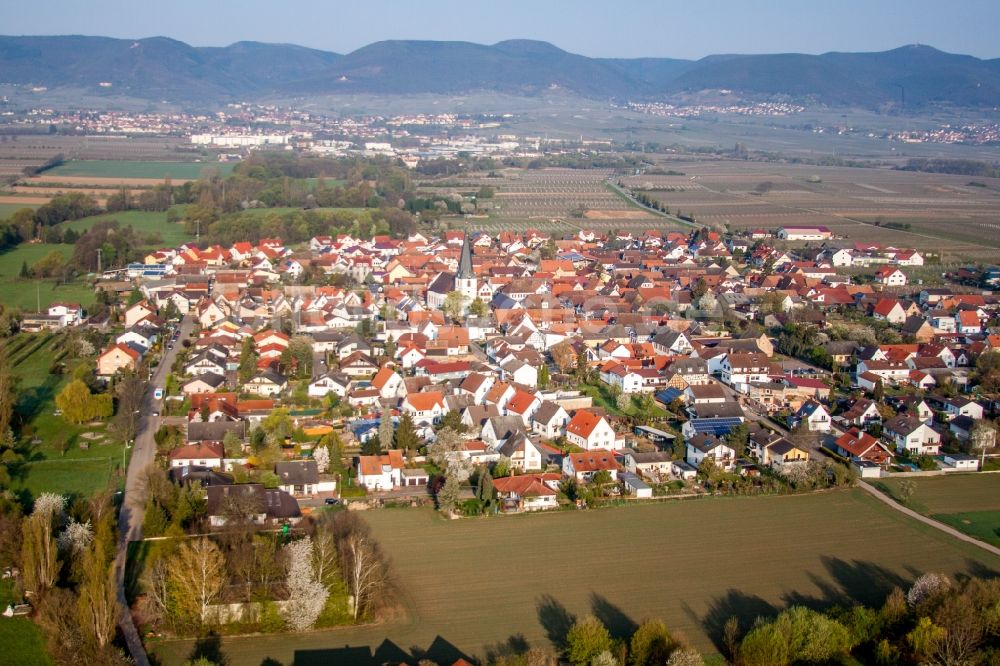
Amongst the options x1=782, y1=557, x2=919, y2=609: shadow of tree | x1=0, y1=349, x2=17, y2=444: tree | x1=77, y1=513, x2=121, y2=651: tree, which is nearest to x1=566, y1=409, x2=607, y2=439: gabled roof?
x1=782, y1=557, x2=919, y2=609: shadow of tree

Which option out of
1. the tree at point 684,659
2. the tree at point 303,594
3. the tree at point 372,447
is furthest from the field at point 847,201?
the tree at point 303,594

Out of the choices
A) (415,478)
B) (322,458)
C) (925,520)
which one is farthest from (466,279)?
(925,520)

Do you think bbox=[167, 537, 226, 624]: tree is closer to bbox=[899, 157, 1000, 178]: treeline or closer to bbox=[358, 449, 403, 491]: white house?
bbox=[358, 449, 403, 491]: white house

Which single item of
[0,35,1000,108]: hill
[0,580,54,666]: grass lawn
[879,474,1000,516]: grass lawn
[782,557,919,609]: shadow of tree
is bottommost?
[0,580,54,666]: grass lawn

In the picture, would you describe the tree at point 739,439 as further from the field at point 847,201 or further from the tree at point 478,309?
the field at point 847,201

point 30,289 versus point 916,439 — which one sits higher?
point 916,439

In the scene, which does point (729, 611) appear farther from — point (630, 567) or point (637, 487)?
point (637, 487)
